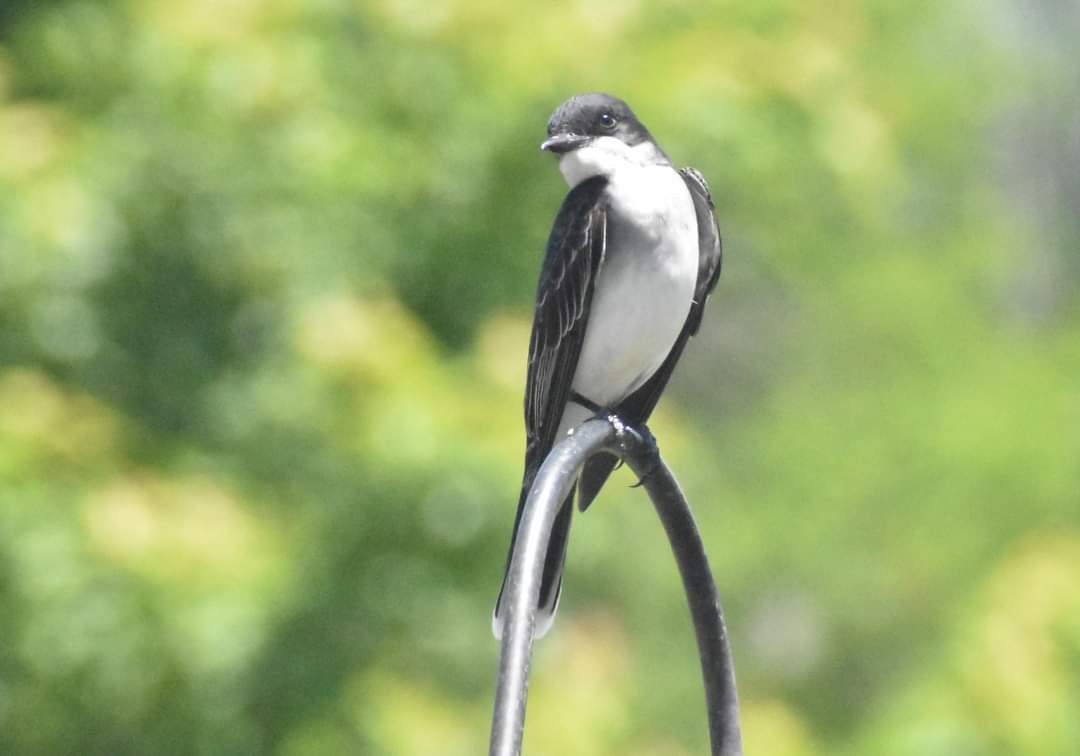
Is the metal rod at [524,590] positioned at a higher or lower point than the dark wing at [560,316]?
lower

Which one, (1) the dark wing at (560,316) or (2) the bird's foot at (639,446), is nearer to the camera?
(2) the bird's foot at (639,446)

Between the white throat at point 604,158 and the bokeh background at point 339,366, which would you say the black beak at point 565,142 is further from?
the bokeh background at point 339,366

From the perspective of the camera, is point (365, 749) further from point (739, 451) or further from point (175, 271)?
point (739, 451)

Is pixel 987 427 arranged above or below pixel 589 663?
above

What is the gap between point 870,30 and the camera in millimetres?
9258

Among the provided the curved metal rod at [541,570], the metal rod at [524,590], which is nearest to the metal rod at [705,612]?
the curved metal rod at [541,570]

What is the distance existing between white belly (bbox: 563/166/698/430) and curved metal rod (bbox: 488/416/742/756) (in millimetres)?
619

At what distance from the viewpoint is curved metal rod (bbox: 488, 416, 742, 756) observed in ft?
7.75

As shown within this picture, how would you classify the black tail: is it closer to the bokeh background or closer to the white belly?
the white belly

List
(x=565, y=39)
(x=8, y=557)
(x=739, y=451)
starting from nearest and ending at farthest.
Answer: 1. (x=8, y=557)
2. (x=565, y=39)
3. (x=739, y=451)

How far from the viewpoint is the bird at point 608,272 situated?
13.8 feet

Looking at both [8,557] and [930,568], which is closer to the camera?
[8,557]

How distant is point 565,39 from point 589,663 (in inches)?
96.1

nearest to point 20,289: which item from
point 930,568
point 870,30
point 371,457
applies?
point 371,457
